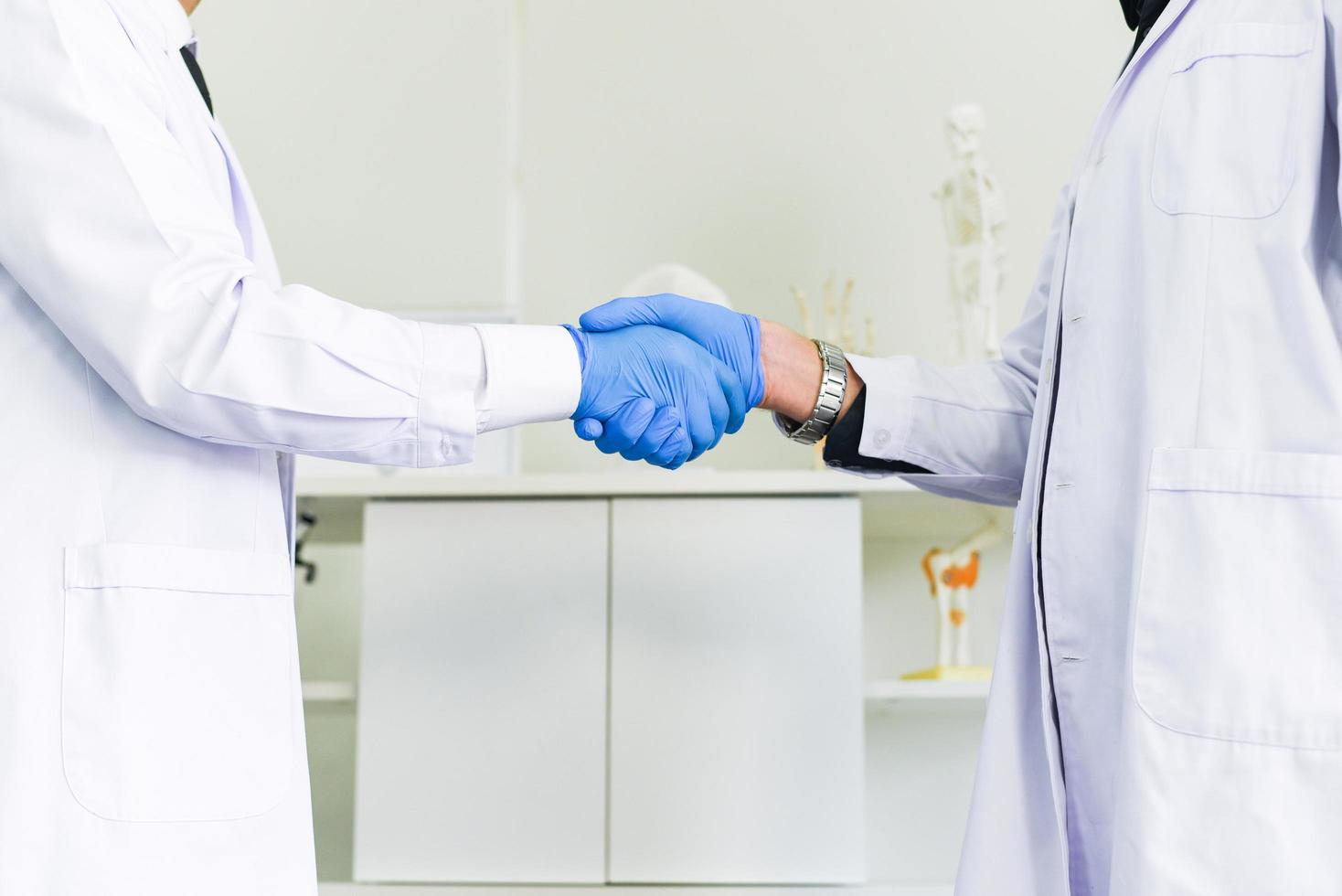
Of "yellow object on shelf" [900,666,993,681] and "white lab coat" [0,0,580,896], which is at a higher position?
"white lab coat" [0,0,580,896]

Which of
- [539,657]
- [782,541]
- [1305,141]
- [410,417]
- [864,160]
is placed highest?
[864,160]

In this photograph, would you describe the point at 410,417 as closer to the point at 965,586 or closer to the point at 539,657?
the point at 539,657

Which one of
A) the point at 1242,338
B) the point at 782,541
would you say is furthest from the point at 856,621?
the point at 1242,338

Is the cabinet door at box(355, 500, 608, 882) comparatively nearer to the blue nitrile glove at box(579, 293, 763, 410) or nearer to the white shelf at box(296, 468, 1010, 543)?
the white shelf at box(296, 468, 1010, 543)

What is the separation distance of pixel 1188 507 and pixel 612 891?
1.00 meters

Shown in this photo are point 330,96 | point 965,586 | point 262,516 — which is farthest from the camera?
point 330,96

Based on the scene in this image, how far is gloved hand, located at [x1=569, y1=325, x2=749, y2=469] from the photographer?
1.16 metres

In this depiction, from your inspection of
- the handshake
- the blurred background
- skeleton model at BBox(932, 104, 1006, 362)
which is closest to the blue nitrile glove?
the handshake

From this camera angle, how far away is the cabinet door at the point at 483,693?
1665 mm

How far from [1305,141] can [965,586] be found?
1053 millimetres

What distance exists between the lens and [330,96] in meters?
2.28

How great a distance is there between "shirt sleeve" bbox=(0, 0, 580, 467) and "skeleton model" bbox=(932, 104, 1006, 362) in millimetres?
1121

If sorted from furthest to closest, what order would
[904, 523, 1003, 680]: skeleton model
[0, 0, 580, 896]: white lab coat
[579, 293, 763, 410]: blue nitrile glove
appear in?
[904, 523, 1003, 680]: skeleton model → [579, 293, 763, 410]: blue nitrile glove → [0, 0, 580, 896]: white lab coat

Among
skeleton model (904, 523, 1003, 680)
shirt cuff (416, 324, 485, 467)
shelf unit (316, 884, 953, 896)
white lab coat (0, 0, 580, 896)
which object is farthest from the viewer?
skeleton model (904, 523, 1003, 680)
